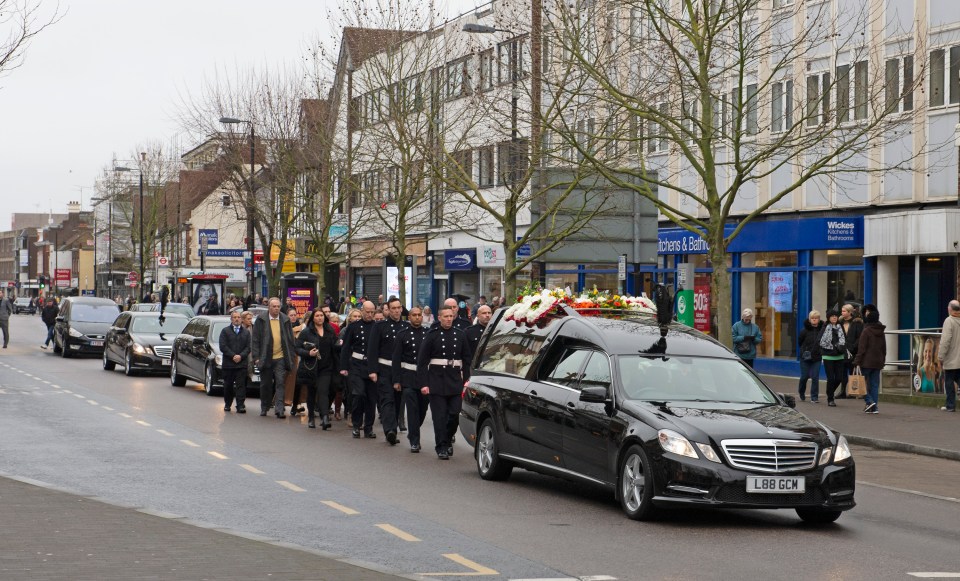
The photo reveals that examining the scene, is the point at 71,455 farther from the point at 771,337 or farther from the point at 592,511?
the point at 771,337

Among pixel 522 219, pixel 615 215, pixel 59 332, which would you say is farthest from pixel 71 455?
pixel 522 219

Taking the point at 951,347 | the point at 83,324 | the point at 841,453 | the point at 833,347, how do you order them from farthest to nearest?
1. the point at 83,324
2. the point at 833,347
3. the point at 951,347
4. the point at 841,453

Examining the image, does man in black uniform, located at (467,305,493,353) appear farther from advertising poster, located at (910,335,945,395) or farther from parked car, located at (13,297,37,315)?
parked car, located at (13,297,37,315)

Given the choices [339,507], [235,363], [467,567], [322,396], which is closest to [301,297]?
[235,363]

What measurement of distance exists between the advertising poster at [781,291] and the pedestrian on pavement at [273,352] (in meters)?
15.3

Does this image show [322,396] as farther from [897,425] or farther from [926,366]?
[926,366]

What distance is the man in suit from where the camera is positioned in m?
24.1

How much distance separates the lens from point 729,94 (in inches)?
1448

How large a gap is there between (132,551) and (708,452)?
14.7 ft

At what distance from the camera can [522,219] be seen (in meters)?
48.5

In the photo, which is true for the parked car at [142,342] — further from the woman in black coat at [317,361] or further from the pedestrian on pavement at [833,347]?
the pedestrian on pavement at [833,347]

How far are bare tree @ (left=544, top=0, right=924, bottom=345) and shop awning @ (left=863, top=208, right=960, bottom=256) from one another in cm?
135

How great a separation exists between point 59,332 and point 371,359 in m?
27.8

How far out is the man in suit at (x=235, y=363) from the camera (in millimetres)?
24109
